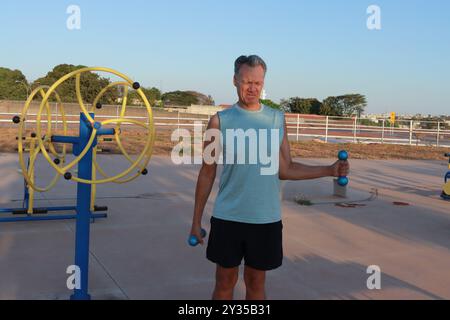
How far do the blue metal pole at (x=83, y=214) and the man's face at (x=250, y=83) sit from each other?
1401 mm

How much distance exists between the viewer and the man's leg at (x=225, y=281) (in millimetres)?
2723

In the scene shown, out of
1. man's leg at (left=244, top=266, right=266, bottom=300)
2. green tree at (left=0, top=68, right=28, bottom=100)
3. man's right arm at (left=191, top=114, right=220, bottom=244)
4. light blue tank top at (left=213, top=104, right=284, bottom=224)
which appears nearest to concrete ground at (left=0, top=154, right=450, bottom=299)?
man's leg at (left=244, top=266, right=266, bottom=300)

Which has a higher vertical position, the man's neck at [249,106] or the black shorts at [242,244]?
the man's neck at [249,106]

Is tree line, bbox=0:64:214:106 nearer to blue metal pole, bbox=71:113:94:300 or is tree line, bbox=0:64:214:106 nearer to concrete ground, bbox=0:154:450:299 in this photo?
concrete ground, bbox=0:154:450:299

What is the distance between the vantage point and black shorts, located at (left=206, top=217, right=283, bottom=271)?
2.67 metres

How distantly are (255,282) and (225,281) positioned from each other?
176 mm

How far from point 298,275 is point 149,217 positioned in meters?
2.67
